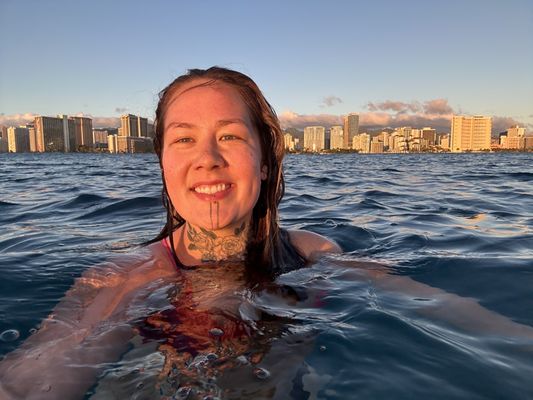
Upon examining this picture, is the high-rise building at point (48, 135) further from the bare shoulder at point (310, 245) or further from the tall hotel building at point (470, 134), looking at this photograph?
the bare shoulder at point (310, 245)

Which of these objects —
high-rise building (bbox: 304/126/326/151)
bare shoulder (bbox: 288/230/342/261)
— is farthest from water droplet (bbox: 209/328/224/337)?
high-rise building (bbox: 304/126/326/151)

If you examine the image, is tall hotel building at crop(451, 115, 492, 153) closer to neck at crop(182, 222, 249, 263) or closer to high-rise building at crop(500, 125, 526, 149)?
high-rise building at crop(500, 125, 526, 149)

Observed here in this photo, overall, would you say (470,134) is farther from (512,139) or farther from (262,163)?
(262,163)

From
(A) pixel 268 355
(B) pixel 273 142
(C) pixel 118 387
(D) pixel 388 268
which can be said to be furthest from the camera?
Answer: (D) pixel 388 268

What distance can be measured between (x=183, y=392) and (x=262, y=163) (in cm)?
209

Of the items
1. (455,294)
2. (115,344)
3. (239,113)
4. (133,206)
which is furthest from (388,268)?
(133,206)

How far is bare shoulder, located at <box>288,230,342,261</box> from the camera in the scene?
4121mm

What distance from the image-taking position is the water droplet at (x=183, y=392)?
5.85 ft

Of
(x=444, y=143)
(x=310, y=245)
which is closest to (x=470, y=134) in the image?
(x=444, y=143)

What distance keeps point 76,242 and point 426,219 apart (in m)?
5.33

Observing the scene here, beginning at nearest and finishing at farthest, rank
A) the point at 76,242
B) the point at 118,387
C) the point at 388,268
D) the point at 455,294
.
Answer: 1. the point at 118,387
2. the point at 455,294
3. the point at 388,268
4. the point at 76,242

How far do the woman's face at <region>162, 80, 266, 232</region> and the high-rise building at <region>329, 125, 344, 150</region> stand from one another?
6761 inches

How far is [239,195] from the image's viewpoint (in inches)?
123

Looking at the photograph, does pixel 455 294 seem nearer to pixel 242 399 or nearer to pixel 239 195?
pixel 239 195
